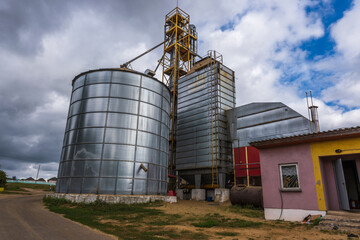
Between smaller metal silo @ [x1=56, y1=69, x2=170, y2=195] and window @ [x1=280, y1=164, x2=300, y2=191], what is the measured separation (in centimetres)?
1163

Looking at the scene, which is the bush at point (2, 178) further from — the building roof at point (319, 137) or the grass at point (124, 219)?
the building roof at point (319, 137)

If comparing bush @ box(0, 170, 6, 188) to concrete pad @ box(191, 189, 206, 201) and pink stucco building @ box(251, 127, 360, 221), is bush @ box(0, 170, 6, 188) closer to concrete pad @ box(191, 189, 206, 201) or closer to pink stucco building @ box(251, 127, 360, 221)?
concrete pad @ box(191, 189, 206, 201)

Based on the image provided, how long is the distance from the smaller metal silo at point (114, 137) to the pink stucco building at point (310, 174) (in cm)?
1114

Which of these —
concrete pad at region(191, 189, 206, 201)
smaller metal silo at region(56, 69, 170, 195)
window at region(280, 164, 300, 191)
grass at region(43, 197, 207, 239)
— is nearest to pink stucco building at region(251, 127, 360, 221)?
window at region(280, 164, 300, 191)

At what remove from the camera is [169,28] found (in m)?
40.4

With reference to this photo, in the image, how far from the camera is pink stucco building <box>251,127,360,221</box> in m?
10.8

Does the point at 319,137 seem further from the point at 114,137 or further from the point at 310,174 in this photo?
the point at 114,137

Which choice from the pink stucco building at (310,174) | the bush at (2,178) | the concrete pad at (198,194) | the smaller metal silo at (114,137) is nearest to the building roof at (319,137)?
the pink stucco building at (310,174)

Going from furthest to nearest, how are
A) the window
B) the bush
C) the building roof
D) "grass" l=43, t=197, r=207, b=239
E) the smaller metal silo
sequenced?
1. the bush
2. the smaller metal silo
3. the window
4. the building roof
5. "grass" l=43, t=197, r=207, b=239

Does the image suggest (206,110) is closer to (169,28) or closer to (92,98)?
(92,98)

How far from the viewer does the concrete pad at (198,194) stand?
1067 inches

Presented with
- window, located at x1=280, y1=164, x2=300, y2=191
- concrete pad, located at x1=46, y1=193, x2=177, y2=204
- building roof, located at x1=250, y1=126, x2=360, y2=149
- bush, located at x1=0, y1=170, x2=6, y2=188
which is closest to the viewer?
building roof, located at x1=250, y1=126, x2=360, y2=149

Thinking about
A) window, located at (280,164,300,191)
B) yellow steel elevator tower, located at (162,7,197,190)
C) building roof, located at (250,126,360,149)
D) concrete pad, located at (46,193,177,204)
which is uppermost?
yellow steel elevator tower, located at (162,7,197,190)

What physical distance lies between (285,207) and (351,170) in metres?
4.60
